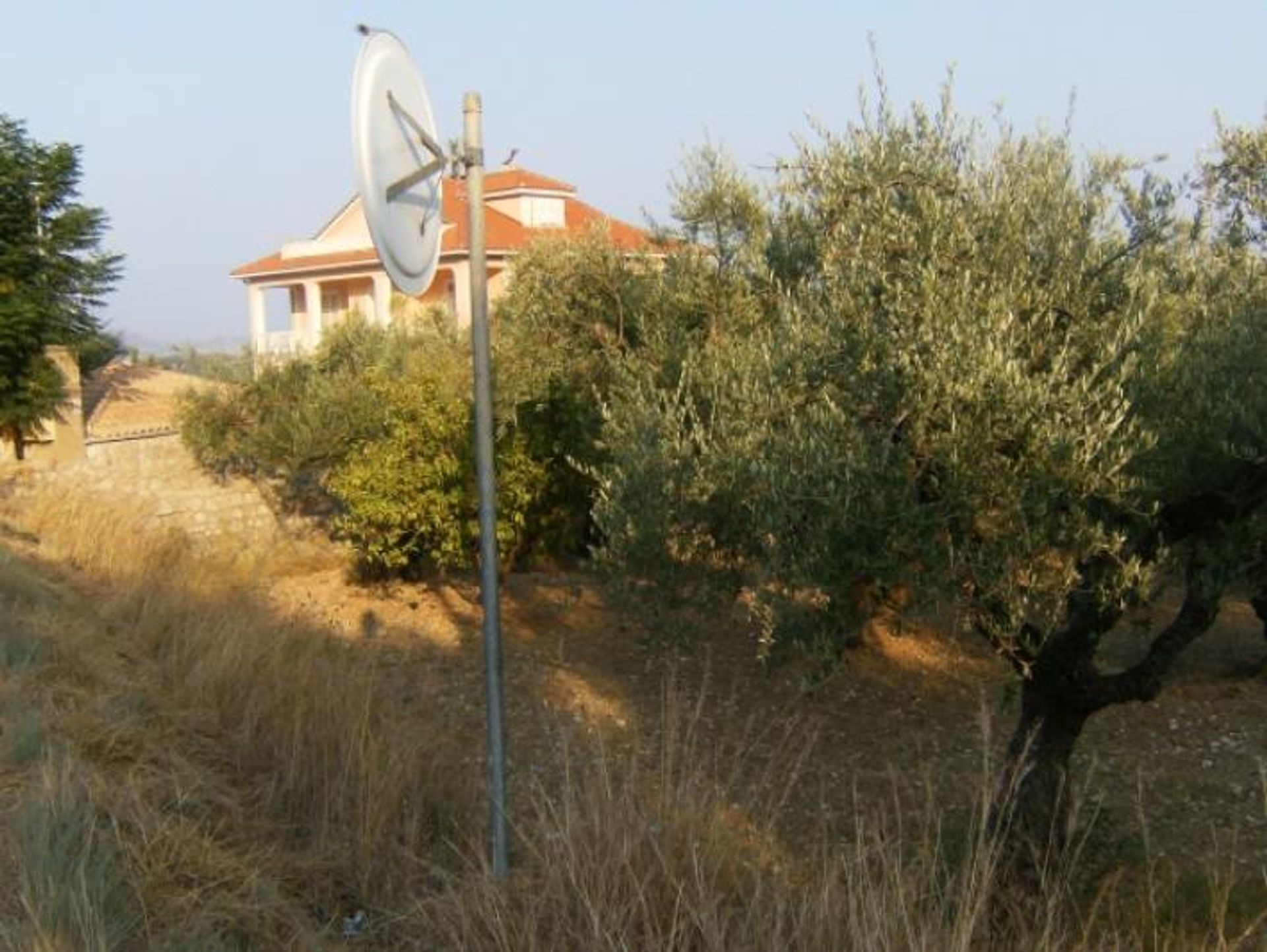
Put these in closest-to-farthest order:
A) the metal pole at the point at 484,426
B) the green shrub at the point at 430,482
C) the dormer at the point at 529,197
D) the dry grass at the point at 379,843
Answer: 1. the dry grass at the point at 379,843
2. the metal pole at the point at 484,426
3. the green shrub at the point at 430,482
4. the dormer at the point at 529,197

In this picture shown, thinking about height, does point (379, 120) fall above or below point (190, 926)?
above

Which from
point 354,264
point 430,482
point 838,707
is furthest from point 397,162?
point 354,264

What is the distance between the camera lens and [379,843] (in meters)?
5.12

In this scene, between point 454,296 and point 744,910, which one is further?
point 454,296

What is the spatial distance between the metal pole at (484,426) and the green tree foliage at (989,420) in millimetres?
1199

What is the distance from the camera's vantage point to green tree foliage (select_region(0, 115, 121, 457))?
51.4 feet

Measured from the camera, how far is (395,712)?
720cm

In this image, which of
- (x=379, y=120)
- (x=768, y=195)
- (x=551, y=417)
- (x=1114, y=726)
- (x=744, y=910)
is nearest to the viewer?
(x=744, y=910)

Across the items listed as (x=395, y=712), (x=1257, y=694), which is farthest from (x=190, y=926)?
(x=1257, y=694)

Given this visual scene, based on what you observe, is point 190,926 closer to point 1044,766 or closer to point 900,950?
point 900,950

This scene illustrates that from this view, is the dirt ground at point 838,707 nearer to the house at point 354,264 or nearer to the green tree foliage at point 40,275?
the green tree foliage at point 40,275

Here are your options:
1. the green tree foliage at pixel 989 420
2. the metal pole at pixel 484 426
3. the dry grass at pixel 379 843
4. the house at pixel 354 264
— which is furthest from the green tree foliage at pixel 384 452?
the house at pixel 354 264

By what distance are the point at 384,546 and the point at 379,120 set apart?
10.1 m

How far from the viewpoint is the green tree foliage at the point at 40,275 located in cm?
1566
